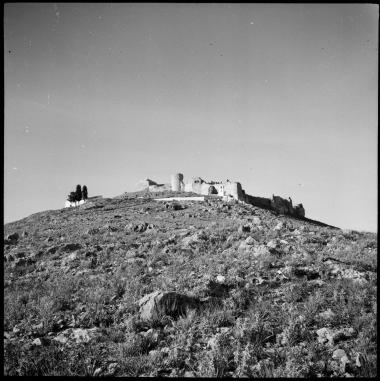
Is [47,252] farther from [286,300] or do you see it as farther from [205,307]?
[286,300]

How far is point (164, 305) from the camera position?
5949 mm

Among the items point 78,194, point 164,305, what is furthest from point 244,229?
point 78,194

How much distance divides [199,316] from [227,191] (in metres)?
50.2

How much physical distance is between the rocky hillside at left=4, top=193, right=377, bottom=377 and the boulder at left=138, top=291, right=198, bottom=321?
0.02m

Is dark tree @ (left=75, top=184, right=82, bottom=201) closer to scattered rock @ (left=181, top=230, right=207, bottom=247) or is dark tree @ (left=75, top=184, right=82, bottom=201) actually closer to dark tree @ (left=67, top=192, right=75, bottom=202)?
dark tree @ (left=67, top=192, right=75, bottom=202)

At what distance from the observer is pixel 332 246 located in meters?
12.3

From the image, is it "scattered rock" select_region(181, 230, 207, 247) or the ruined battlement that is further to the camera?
the ruined battlement

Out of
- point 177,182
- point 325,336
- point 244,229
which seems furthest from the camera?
point 177,182

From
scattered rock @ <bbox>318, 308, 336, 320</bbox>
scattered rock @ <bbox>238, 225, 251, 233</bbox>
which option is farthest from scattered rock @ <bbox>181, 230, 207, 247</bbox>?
scattered rock @ <bbox>318, 308, 336, 320</bbox>

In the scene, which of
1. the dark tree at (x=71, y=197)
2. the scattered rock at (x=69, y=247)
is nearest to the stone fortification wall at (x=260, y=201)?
the dark tree at (x=71, y=197)

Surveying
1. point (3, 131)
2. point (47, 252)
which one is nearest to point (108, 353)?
point (3, 131)

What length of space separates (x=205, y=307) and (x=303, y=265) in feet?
14.9

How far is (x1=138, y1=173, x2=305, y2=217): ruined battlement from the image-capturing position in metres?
54.2

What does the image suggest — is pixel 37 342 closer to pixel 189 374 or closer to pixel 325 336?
pixel 189 374
